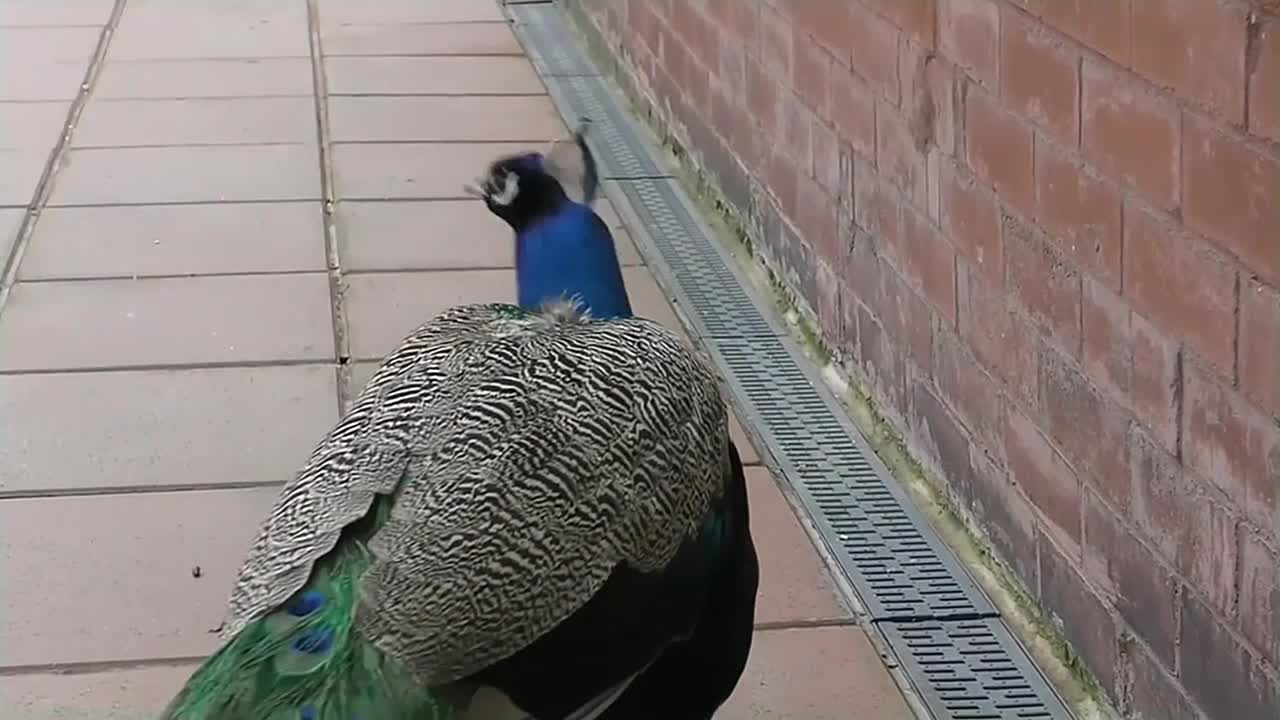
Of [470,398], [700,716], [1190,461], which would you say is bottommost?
[700,716]

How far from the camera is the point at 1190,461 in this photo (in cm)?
275

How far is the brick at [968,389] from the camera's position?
357 cm

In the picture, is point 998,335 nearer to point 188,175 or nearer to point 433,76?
point 188,175

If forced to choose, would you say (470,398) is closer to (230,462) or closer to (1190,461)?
(1190,461)

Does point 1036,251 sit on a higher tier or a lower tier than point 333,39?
higher

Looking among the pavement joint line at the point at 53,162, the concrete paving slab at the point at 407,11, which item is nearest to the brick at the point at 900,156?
the pavement joint line at the point at 53,162

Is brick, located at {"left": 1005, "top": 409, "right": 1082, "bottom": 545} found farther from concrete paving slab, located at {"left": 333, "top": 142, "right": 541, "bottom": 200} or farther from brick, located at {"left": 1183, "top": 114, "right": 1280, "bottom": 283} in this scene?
concrete paving slab, located at {"left": 333, "top": 142, "right": 541, "bottom": 200}

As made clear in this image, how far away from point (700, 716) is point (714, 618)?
15 centimetres

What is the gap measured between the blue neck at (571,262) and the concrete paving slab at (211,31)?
5290mm

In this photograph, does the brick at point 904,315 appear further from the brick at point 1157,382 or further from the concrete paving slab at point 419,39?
the concrete paving slab at point 419,39

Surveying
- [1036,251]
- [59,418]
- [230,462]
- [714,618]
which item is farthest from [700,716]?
[59,418]

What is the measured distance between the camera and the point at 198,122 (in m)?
6.90

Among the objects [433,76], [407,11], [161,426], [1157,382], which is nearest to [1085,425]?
[1157,382]

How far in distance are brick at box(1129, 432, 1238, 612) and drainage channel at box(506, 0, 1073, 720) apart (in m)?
0.43
